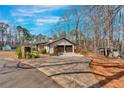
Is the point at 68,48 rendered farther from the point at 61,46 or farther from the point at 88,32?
the point at 88,32

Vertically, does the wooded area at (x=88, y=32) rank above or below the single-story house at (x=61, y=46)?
above

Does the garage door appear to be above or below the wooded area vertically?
below

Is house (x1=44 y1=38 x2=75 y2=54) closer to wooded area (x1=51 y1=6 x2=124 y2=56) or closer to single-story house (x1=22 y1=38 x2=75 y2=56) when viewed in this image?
single-story house (x1=22 y1=38 x2=75 y2=56)

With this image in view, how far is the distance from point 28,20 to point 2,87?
6121 millimetres

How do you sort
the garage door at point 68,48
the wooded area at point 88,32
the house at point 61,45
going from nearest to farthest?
the wooded area at point 88,32 → the house at point 61,45 → the garage door at point 68,48

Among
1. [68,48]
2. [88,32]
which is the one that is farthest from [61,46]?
[88,32]

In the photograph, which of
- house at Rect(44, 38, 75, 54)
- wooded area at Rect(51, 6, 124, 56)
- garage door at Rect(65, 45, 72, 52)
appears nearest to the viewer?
wooded area at Rect(51, 6, 124, 56)

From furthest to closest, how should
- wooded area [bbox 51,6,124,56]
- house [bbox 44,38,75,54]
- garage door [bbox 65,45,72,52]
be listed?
garage door [bbox 65,45,72,52] → house [bbox 44,38,75,54] → wooded area [bbox 51,6,124,56]

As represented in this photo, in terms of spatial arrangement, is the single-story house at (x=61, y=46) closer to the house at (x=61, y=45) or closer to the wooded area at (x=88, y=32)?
the house at (x=61, y=45)

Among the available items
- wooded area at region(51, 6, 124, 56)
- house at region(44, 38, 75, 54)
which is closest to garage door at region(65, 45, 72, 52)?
house at region(44, 38, 75, 54)

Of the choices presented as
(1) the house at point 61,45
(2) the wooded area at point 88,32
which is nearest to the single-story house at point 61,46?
(1) the house at point 61,45

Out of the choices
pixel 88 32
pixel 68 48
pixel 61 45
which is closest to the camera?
pixel 88 32
